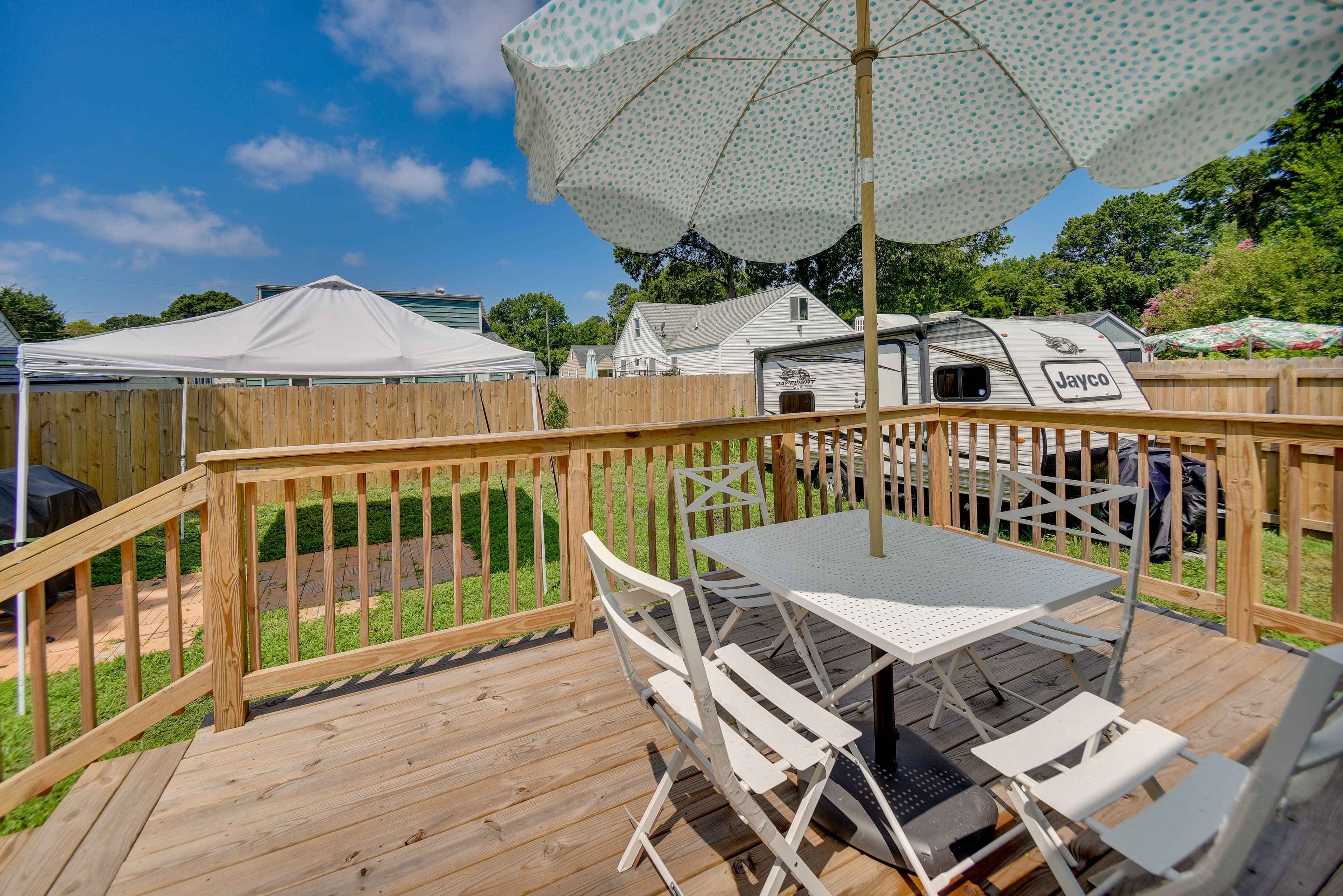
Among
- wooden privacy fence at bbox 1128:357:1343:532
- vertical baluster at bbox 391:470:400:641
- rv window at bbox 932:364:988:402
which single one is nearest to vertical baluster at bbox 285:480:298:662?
vertical baluster at bbox 391:470:400:641

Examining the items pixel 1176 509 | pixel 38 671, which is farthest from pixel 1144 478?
pixel 38 671

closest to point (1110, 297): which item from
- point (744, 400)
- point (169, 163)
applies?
point (744, 400)

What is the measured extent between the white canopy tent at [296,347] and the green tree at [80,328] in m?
60.8

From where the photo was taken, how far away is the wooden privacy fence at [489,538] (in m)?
2.01

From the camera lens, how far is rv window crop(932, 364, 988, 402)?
228 inches

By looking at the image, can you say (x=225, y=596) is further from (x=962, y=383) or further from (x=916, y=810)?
(x=962, y=383)

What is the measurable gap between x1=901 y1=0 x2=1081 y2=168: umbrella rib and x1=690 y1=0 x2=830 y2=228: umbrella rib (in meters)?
0.38

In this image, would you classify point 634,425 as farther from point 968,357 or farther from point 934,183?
point 968,357

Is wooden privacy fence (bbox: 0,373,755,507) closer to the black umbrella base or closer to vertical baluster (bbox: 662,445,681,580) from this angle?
vertical baluster (bbox: 662,445,681,580)

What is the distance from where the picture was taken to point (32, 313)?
41.5 meters

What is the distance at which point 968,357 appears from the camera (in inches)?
233

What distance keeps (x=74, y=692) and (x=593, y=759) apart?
3503 millimetres

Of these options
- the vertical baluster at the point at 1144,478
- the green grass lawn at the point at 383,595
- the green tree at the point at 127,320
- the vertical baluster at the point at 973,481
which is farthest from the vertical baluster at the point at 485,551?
the green tree at the point at 127,320

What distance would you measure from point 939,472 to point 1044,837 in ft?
11.3
